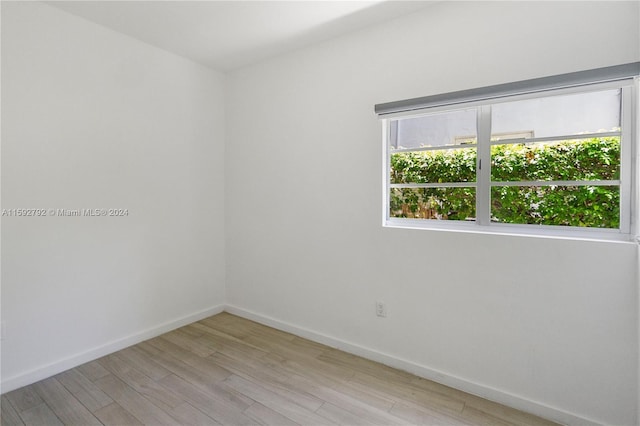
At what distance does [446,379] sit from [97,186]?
2.85m

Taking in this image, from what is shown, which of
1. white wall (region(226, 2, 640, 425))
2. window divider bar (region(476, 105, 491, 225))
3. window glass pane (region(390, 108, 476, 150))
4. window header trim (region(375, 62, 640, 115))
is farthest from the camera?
window glass pane (region(390, 108, 476, 150))

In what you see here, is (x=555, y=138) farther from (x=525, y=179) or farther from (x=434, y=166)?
(x=434, y=166)

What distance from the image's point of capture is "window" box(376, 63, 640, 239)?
5.71ft

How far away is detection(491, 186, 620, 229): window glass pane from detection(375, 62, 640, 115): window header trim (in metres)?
0.56

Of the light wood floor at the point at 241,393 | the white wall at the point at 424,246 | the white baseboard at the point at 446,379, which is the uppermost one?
the white wall at the point at 424,246

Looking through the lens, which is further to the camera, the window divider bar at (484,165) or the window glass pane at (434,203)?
the window glass pane at (434,203)

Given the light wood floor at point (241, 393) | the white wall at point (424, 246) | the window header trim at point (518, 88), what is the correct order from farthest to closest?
the light wood floor at point (241, 393), the white wall at point (424, 246), the window header trim at point (518, 88)

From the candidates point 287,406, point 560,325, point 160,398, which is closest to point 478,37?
point 560,325

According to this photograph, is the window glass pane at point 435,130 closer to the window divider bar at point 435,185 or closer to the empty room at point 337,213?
the empty room at point 337,213

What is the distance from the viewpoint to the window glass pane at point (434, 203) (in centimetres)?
220

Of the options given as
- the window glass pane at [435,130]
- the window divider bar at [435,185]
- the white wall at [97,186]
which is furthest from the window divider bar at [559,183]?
the white wall at [97,186]

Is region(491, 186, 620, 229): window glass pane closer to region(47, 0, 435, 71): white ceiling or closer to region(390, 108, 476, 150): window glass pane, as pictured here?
region(390, 108, 476, 150): window glass pane

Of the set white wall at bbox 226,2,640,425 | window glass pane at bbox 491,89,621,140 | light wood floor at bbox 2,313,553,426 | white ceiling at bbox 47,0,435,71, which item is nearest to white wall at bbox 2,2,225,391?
white ceiling at bbox 47,0,435,71

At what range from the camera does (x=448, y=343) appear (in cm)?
217
